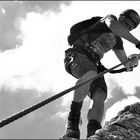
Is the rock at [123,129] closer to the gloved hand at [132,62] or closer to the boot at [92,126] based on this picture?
the boot at [92,126]

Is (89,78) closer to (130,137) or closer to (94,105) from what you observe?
(94,105)

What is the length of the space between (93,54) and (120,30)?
2.78ft

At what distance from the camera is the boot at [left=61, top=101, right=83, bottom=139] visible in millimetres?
6570

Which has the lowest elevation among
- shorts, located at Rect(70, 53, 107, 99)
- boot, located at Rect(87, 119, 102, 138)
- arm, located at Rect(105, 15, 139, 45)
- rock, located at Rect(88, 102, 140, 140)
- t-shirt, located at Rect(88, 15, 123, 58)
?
rock, located at Rect(88, 102, 140, 140)

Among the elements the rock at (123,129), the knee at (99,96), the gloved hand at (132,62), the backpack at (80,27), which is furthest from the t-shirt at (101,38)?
the rock at (123,129)

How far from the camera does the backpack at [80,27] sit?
8055 millimetres

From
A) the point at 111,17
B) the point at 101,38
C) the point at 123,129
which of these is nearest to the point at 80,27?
the point at 101,38

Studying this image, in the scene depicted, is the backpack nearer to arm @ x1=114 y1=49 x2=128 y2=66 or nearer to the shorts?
the shorts

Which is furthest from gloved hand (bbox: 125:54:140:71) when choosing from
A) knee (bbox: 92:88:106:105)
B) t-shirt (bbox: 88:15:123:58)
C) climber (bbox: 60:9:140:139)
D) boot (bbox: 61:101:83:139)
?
boot (bbox: 61:101:83:139)

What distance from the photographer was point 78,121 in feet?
22.9

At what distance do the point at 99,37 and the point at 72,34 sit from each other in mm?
592

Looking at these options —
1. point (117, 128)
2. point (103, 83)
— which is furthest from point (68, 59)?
point (117, 128)

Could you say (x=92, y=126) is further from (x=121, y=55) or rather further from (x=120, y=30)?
(x=121, y=55)

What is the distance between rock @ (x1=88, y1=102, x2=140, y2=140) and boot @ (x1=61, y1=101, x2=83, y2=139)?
710mm
